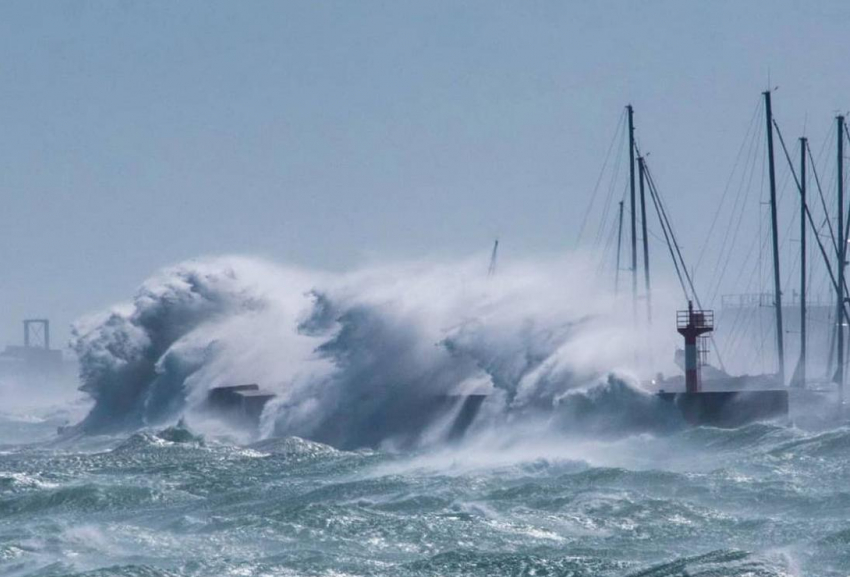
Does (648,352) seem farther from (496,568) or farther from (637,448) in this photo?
(496,568)

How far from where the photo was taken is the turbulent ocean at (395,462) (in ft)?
49.3

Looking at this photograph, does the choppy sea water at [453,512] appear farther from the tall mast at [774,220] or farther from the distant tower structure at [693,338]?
the tall mast at [774,220]

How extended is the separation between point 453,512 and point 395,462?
826 centimetres

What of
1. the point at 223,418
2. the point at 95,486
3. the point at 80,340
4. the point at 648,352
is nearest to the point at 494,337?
the point at 648,352

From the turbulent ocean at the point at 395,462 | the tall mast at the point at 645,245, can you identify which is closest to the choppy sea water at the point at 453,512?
the turbulent ocean at the point at 395,462

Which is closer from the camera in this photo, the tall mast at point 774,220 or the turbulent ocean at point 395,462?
the turbulent ocean at point 395,462

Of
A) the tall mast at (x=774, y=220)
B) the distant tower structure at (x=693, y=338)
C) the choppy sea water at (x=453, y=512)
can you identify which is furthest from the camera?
the tall mast at (x=774, y=220)

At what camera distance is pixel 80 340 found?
156 feet

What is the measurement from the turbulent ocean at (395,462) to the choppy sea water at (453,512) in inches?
2.2

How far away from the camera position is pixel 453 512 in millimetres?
17688

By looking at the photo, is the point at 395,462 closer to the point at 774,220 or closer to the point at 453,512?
the point at 453,512

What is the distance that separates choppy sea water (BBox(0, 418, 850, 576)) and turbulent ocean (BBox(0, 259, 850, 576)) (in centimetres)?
6

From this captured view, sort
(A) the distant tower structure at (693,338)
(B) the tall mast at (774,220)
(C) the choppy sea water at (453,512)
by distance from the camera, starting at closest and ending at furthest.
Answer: (C) the choppy sea water at (453,512)
(A) the distant tower structure at (693,338)
(B) the tall mast at (774,220)

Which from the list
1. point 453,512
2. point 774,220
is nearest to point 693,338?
point 774,220
